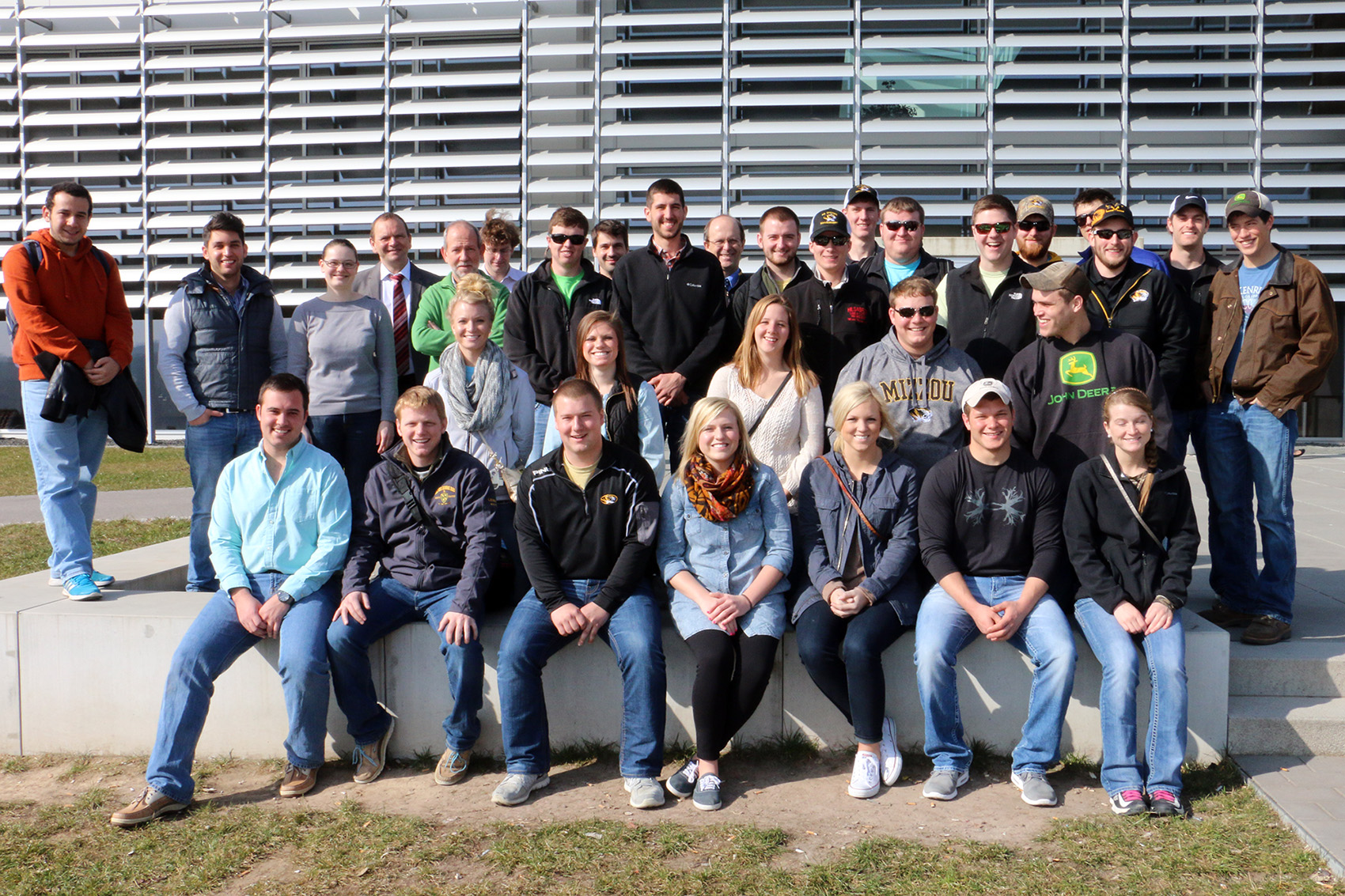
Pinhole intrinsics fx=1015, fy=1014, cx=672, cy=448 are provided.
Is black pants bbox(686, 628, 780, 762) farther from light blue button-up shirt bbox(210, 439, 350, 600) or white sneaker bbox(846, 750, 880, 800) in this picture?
light blue button-up shirt bbox(210, 439, 350, 600)

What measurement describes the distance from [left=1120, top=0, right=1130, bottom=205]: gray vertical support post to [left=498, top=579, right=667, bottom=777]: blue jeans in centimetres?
1520

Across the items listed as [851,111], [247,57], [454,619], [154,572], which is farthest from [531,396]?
[247,57]

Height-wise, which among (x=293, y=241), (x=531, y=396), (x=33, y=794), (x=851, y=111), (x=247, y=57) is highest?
(x=247, y=57)

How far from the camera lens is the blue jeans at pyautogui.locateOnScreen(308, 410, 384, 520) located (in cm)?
560

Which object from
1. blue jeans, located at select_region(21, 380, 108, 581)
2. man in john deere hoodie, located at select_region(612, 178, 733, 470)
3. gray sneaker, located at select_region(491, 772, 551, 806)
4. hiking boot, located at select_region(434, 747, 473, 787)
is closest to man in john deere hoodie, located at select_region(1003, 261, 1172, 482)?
man in john deere hoodie, located at select_region(612, 178, 733, 470)

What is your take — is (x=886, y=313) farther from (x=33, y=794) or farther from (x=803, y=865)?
(x=33, y=794)

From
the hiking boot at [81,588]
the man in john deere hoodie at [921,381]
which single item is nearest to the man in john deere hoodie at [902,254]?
the man in john deere hoodie at [921,381]

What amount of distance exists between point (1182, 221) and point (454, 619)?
415cm

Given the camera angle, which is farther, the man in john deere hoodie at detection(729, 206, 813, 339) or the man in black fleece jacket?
the man in john deere hoodie at detection(729, 206, 813, 339)

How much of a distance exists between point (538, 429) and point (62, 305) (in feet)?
8.18

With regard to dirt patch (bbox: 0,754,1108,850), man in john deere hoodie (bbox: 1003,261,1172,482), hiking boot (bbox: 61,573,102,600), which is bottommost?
dirt patch (bbox: 0,754,1108,850)

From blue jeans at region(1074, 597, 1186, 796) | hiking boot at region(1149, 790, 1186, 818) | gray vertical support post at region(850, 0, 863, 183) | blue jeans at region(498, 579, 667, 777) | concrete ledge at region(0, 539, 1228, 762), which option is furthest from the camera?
gray vertical support post at region(850, 0, 863, 183)

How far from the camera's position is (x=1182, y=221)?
5254 mm

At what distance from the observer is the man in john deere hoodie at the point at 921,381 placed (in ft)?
15.5
